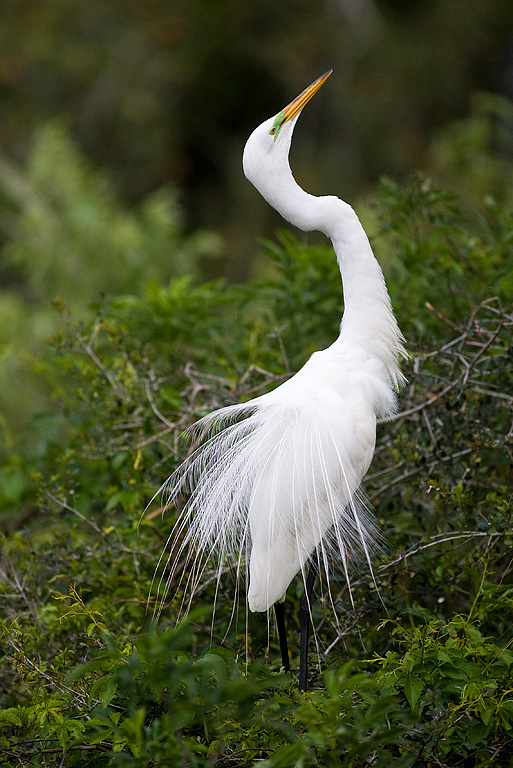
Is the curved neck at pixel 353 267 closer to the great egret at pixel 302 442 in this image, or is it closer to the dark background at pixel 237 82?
the great egret at pixel 302 442

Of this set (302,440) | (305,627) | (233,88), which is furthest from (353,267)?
(233,88)

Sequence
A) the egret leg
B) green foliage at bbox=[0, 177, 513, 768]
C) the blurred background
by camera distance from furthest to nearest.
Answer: the blurred background < the egret leg < green foliage at bbox=[0, 177, 513, 768]

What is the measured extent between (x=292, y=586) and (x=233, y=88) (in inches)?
359

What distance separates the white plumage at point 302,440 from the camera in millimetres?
1953

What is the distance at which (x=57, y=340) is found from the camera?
8.98 feet

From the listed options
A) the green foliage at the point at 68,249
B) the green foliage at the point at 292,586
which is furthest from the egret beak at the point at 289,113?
the green foliage at the point at 68,249

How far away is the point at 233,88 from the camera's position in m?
10.4

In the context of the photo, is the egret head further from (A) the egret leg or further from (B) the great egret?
(A) the egret leg

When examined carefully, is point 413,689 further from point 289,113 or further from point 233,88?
point 233,88

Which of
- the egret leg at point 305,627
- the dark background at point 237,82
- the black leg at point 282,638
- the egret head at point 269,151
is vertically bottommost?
the dark background at point 237,82

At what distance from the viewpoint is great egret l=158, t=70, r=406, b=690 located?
76.9 inches

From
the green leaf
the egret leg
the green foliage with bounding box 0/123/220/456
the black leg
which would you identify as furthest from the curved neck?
the green foliage with bounding box 0/123/220/456

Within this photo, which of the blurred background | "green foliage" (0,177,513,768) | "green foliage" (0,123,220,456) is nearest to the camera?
"green foliage" (0,177,513,768)

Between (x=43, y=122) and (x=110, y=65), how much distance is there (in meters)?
1.10
